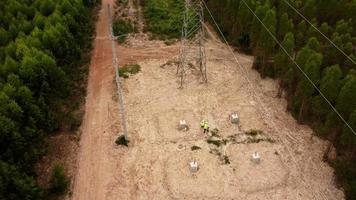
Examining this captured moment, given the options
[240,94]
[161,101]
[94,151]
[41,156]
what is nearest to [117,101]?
[161,101]

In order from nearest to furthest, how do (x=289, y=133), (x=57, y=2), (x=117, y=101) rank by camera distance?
(x=289, y=133) → (x=117, y=101) → (x=57, y=2)

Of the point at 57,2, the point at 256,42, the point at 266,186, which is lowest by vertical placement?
the point at 266,186

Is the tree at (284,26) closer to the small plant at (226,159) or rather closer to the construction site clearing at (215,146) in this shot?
the construction site clearing at (215,146)

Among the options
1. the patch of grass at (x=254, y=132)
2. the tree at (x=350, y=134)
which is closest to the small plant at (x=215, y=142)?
the patch of grass at (x=254, y=132)

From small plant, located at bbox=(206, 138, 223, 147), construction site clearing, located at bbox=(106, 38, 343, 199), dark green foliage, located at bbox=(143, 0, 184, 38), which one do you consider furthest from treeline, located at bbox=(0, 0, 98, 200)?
small plant, located at bbox=(206, 138, 223, 147)

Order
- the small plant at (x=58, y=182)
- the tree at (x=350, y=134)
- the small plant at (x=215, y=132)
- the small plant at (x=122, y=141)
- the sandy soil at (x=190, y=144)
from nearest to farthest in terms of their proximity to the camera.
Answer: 1. the small plant at (x=58, y=182)
2. the tree at (x=350, y=134)
3. the sandy soil at (x=190, y=144)
4. the small plant at (x=122, y=141)
5. the small plant at (x=215, y=132)

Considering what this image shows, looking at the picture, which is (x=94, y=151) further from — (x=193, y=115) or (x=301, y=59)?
(x=301, y=59)
